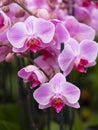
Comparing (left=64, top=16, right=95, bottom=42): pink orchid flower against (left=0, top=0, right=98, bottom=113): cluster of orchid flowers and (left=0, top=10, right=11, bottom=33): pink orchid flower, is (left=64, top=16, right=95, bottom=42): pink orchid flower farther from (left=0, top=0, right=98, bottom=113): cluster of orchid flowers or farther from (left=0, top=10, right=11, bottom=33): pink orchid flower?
(left=0, top=10, right=11, bottom=33): pink orchid flower

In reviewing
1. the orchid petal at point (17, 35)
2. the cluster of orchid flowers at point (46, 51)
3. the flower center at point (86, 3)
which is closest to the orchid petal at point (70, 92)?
the cluster of orchid flowers at point (46, 51)

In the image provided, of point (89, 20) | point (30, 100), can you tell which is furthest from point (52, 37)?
point (89, 20)

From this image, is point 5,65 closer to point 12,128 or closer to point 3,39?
point 12,128

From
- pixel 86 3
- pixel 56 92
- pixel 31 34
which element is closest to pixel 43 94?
pixel 56 92

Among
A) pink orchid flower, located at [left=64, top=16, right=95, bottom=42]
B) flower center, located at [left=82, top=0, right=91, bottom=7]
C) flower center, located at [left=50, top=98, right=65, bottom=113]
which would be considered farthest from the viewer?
flower center, located at [left=82, top=0, right=91, bottom=7]

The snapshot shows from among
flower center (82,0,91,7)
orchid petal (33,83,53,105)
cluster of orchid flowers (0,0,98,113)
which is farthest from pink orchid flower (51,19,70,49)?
flower center (82,0,91,7)

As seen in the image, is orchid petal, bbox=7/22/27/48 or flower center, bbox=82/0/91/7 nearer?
orchid petal, bbox=7/22/27/48
